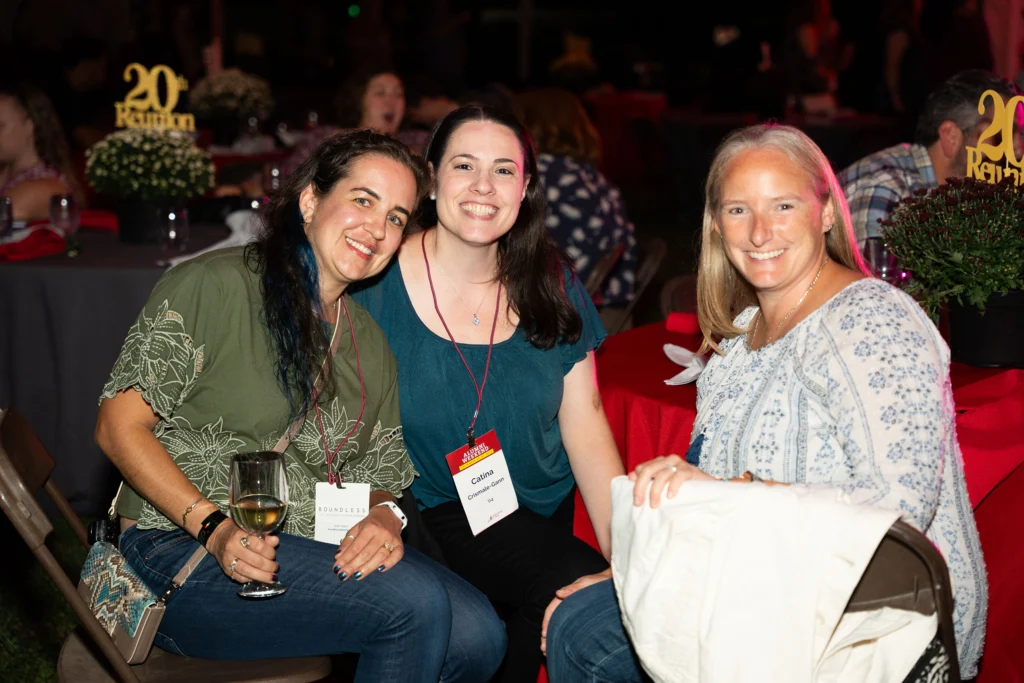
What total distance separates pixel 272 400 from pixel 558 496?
778mm

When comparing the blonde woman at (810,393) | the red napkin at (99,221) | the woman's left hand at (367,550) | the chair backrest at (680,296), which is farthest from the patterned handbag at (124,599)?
the red napkin at (99,221)

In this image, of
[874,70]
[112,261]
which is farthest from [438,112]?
[874,70]

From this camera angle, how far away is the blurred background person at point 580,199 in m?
4.52

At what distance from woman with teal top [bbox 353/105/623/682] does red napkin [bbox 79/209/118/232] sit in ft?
7.73

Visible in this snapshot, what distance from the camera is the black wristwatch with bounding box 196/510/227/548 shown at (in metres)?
1.92

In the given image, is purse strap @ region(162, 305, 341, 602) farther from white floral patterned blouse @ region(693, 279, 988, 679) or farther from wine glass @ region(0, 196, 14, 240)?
wine glass @ region(0, 196, 14, 240)

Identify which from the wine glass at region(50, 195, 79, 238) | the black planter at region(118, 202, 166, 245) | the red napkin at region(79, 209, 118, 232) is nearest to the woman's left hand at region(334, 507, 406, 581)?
the black planter at region(118, 202, 166, 245)

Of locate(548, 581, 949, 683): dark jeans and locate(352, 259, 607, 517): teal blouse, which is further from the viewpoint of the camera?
locate(352, 259, 607, 517): teal blouse

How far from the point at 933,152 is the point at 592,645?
2546 mm

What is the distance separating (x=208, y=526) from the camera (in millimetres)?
1919

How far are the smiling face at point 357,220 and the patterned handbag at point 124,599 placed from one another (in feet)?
2.02

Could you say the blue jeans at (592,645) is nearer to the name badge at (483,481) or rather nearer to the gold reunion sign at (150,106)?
the name badge at (483,481)

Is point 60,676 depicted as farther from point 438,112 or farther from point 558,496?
point 438,112

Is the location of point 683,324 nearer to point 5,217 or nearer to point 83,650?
point 83,650
